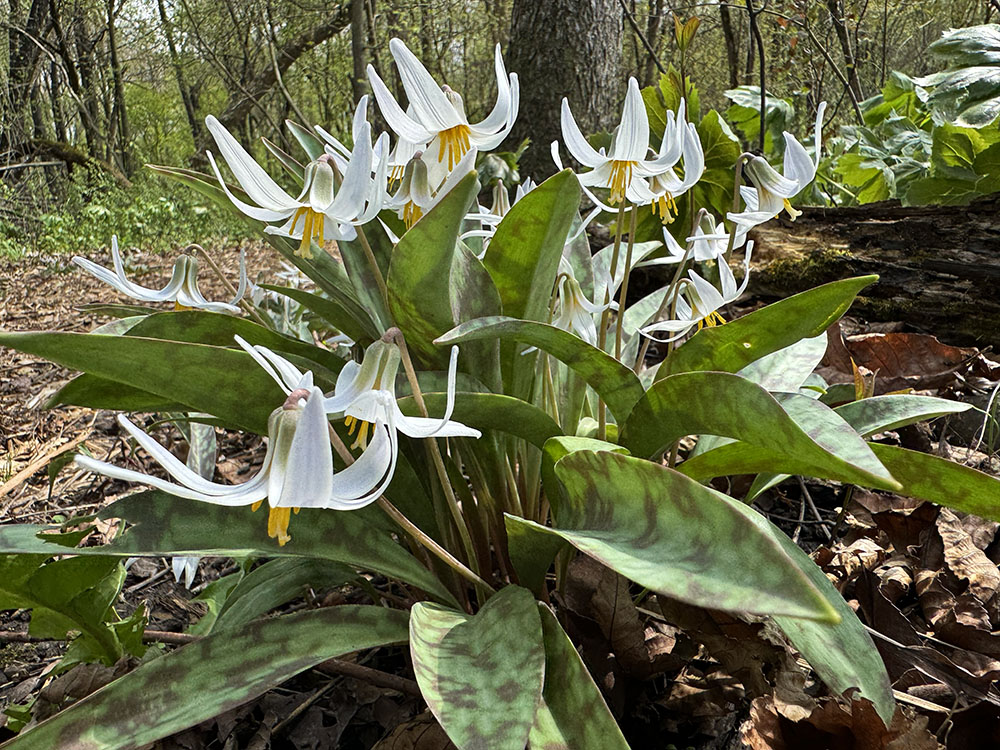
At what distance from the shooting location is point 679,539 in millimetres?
697

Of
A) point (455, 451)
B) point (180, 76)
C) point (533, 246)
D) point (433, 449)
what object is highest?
point (180, 76)

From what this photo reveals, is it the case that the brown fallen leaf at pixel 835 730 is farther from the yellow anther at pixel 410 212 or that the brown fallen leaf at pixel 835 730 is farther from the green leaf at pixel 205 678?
the yellow anther at pixel 410 212

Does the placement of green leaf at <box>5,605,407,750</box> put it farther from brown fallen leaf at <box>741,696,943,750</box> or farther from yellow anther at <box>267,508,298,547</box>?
brown fallen leaf at <box>741,696,943,750</box>

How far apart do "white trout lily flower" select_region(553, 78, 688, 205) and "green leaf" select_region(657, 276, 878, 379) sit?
25 cm

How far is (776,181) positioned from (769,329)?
1.09 ft

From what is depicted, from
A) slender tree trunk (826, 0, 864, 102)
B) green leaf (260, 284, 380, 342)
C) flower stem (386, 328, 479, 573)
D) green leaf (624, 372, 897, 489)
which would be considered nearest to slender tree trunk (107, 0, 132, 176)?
slender tree trunk (826, 0, 864, 102)

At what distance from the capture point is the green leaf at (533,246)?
3.19ft

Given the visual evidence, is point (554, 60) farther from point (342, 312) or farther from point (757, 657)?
point (757, 657)

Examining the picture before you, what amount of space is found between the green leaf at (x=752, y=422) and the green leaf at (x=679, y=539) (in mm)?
82

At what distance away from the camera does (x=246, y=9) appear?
964cm

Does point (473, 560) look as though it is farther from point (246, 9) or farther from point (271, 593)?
point (246, 9)

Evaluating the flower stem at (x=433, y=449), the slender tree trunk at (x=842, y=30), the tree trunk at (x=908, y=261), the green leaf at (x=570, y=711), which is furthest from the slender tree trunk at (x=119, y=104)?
the green leaf at (x=570, y=711)

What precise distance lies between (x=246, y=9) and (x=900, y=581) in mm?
10430

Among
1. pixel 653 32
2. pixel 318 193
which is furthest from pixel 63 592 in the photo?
pixel 653 32
